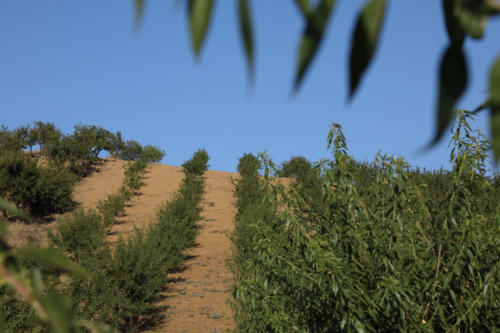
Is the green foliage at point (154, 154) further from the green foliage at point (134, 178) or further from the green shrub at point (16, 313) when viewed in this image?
the green shrub at point (16, 313)

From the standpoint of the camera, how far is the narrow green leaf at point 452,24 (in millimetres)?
500

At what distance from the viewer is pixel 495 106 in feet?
1.23

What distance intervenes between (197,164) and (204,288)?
58.9ft

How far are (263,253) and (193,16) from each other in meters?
2.84

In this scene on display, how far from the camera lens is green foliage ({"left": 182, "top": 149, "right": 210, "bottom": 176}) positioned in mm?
27994

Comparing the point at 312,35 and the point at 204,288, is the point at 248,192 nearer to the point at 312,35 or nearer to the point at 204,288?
the point at 204,288

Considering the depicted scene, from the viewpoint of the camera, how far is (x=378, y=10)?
0.44 m

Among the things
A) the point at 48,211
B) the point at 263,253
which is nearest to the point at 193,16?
the point at 263,253

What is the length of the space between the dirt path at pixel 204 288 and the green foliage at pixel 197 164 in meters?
9.55

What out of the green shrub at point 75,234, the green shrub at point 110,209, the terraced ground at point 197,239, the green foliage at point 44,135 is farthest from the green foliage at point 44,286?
the green foliage at point 44,135

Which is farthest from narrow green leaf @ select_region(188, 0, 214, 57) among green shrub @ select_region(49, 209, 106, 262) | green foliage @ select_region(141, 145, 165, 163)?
green foliage @ select_region(141, 145, 165, 163)

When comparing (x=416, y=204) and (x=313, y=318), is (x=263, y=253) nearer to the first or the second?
(x=313, y=318)

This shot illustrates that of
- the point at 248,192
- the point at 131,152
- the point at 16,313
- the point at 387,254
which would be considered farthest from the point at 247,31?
the point at 131,152

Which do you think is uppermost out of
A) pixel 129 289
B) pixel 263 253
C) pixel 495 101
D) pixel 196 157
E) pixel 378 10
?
pixel 196 157
